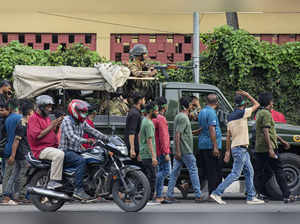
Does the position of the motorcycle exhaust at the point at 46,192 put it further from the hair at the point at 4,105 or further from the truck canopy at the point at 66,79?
the truck canopy at the point at 66,79

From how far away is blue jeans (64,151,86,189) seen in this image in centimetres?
835

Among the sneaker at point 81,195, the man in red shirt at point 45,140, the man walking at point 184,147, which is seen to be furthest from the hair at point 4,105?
the man walking at point 184,147

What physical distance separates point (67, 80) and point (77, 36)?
11.0 meters

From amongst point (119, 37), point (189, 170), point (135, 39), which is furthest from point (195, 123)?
point (119, 37)

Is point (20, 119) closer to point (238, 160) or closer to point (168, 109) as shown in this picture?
point (168, 109)

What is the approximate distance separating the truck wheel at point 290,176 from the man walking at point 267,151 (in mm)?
246

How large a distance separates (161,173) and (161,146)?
45 centimetres

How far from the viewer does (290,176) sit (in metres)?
10.8

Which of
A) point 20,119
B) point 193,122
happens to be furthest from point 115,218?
point 193,122

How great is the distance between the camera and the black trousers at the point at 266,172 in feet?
32.8

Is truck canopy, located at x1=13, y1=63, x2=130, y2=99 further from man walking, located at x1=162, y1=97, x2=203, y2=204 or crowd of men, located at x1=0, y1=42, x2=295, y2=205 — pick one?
man walking, located at x1=162, y1=97, x2=203, y2=204

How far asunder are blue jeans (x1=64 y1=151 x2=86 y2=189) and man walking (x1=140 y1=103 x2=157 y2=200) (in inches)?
60.2

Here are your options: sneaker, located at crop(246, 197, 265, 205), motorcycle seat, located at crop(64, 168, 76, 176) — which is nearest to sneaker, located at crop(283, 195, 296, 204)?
sneaker, located at crop(246, 197, 265, 205)

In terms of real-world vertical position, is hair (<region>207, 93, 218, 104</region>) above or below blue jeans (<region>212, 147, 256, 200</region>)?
above
